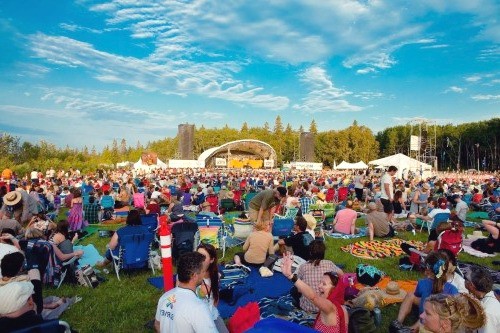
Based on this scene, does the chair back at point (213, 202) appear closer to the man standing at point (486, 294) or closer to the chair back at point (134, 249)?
the chair back at point (134, 249)

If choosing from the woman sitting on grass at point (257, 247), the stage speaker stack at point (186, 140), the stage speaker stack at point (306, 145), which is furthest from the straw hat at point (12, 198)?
the stage speaker stack at point (306, 145)

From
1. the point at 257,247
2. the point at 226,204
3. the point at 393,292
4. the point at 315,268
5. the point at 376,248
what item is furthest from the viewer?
the point at 226,204

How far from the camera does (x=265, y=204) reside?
7809mm

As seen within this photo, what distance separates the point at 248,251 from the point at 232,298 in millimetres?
1265

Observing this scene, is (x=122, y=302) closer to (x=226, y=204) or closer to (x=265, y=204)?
(x=265, y=204)

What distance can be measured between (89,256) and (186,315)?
239 inches

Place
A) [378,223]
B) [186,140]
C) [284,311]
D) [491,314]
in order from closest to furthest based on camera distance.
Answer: [491,314] < [284,311] < [378,223] < [186,140]

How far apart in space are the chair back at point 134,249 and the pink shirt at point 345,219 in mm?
5388

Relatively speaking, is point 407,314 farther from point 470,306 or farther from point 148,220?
point 148,220


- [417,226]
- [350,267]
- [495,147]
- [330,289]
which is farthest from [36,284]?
[495,147]

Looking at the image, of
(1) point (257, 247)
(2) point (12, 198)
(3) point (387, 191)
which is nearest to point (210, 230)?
(1) point (257, 247)

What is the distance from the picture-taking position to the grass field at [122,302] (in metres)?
4.61

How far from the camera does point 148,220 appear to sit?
8.69m

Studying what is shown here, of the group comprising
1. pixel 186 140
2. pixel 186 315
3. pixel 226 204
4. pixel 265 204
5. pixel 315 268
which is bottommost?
pixel 226 204
